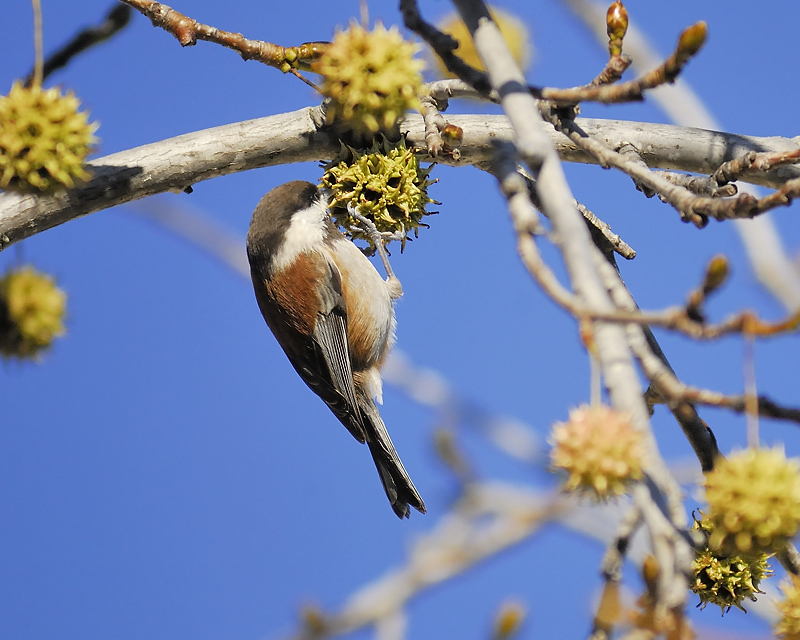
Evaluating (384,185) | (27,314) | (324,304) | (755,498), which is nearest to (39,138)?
(27,314)

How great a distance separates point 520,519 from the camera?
3.45 metres

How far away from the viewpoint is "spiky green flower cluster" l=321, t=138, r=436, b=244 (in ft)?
8.93

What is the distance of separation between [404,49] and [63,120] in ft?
2.90

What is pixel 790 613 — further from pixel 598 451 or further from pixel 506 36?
pixel 506 36

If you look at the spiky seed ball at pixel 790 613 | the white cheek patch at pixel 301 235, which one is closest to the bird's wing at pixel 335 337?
the white cheek patch at pixel 301 235

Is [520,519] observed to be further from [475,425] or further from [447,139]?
[447,139]

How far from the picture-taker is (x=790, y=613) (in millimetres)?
1661

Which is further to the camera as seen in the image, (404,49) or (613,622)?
(404,49)

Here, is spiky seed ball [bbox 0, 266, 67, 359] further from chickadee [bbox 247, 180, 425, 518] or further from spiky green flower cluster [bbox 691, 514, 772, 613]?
spiky green flower cluster [bbox 691, 514, 772, 613]

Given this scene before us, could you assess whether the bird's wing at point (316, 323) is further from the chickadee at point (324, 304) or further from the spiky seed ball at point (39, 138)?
the spiky seed ball at point (39, 138)

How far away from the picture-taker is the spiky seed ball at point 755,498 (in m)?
1.34

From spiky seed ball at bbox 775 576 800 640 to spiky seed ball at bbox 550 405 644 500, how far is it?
0.65 meters

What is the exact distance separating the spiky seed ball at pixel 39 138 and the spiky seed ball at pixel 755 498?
5.34 ft

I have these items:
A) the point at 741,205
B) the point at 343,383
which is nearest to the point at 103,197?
the point at 343,383
